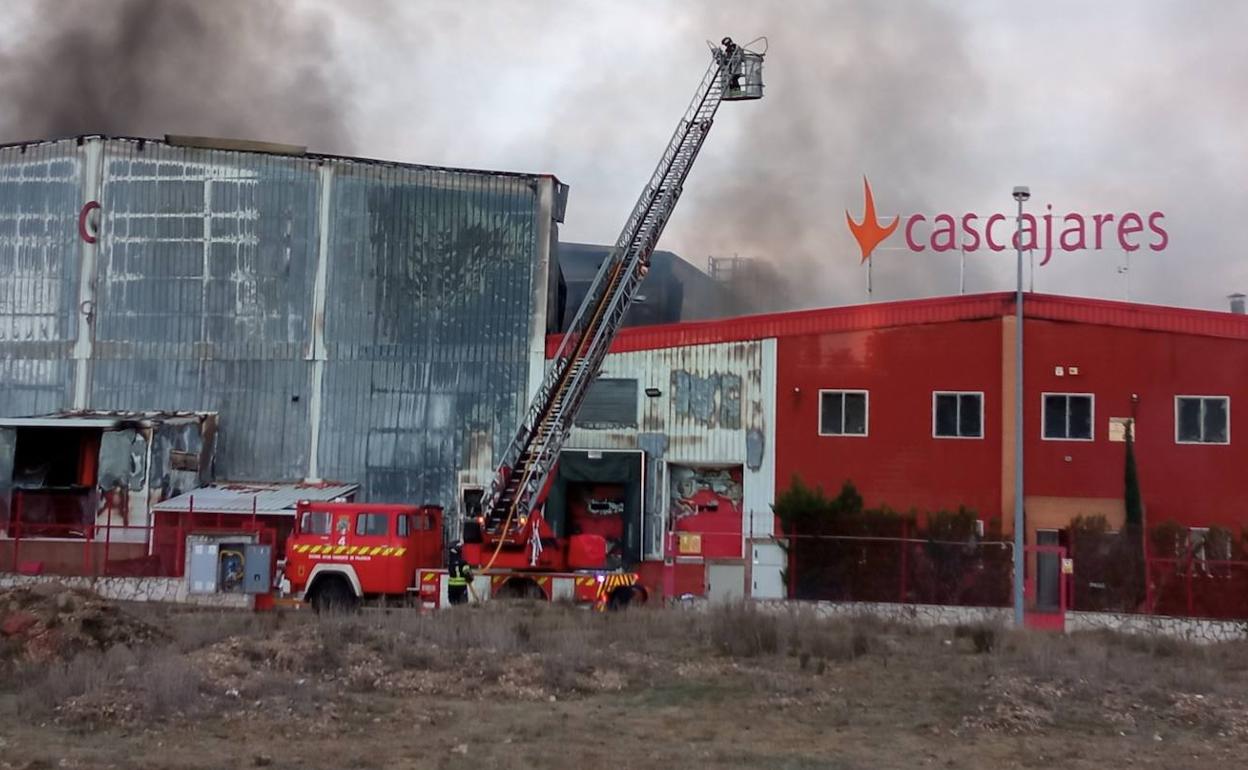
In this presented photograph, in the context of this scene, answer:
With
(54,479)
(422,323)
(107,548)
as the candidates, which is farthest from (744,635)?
(54,479)

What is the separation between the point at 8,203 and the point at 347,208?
10.1 metres

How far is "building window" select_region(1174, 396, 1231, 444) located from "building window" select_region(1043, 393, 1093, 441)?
204 cm

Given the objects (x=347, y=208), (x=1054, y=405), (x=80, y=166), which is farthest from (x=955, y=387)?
(x=80, y=166)

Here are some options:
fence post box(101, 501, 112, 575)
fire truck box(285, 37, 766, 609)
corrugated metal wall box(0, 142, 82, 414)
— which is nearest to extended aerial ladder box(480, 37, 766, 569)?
fire truck box(285, 37, 766, 609)

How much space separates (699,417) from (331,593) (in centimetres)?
1136

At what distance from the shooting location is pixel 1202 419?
104 feet

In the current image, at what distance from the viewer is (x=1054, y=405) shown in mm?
32406

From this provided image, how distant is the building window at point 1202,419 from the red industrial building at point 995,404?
33 mm

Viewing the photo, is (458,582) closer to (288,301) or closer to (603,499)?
(603,499)

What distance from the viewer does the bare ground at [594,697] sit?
12750 millimetres

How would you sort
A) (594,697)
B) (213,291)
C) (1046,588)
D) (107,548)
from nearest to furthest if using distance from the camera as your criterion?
1. (594,697)
2. (1046,588)
3. (107,548)
4. (213,291)

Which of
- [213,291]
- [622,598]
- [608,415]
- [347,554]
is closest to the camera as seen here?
[622,598]

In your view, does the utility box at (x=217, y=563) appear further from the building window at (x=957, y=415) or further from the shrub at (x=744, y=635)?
the building window at (x=957, y=415)

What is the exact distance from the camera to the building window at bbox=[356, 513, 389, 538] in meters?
27.1
